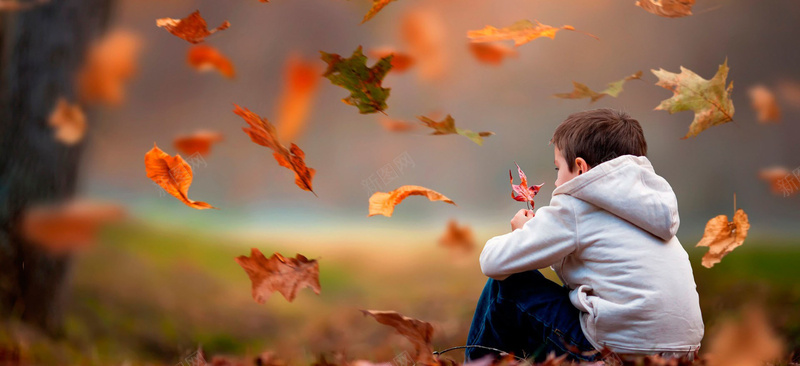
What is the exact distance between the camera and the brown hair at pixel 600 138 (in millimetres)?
1147

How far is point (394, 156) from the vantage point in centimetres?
199

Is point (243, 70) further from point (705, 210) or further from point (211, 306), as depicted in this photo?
point (705, 210)

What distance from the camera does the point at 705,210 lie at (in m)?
1.95

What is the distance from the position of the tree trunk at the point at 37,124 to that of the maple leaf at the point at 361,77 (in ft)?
3.34

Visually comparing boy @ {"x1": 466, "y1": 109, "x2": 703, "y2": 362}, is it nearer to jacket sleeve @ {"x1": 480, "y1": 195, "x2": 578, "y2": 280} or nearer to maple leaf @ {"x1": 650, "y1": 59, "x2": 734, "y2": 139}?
jacket sleeve @ {"x1": 480, "y1": 195, "x2": 578, "y2": 280}

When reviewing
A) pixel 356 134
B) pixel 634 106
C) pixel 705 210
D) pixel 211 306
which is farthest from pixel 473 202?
pixel 211 306

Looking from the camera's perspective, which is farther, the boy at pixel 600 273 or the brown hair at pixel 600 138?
the brown hair at pixel 600 138

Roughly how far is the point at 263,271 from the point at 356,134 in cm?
94

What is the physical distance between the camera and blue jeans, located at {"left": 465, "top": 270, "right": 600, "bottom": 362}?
107 cm

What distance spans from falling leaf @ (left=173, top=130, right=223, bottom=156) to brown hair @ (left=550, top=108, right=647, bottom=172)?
1200mm

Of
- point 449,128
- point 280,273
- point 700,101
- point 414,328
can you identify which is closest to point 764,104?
point 700,101

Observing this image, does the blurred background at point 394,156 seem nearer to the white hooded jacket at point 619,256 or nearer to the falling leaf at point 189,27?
the falling leaf at point 189,27

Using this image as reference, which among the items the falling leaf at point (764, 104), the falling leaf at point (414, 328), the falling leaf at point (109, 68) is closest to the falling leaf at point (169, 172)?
the falling leaf at point (414, 328)

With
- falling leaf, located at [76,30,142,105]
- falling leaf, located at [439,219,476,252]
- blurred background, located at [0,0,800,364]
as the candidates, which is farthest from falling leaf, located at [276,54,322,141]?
falling leaf, located at [439,219,476,252]
